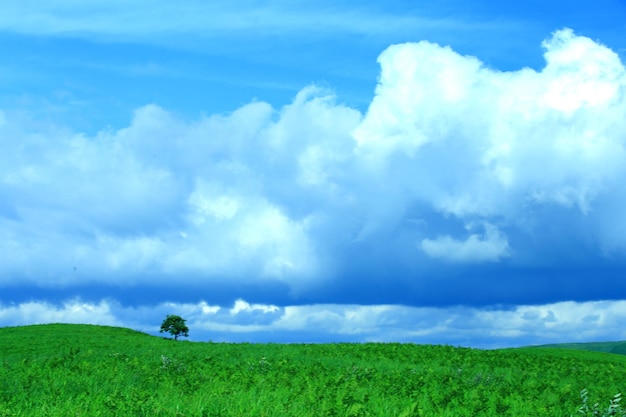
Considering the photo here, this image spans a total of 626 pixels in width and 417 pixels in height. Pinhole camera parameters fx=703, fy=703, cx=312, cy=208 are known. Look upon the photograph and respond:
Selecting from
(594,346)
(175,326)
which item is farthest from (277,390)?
(594,346)

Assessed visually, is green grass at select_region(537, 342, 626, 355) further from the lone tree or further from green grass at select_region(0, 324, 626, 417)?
green grass at select_region(0, 324, 626, 417)

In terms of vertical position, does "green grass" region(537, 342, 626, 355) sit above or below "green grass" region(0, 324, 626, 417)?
above

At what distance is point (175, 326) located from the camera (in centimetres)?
6288

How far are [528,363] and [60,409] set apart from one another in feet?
88.8

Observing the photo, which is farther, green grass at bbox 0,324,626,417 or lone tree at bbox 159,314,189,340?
lone tree at bbox 159,314,189,340

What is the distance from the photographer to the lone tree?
62.9 metres

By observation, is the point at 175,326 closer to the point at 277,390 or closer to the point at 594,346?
the point at 277,390

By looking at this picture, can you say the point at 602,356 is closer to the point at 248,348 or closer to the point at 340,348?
the point at 340,348

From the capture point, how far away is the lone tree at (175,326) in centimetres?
6288

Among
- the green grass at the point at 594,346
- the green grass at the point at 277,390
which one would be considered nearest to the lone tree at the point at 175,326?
the green grass at the point at 277,390

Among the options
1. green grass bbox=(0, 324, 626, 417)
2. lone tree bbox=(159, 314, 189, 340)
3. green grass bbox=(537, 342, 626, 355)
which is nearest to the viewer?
green grass bbox=(0, 324, 626, 417)

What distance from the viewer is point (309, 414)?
536 inches

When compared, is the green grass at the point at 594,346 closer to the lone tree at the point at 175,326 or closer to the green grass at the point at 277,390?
the lone tree at the point at 175,326

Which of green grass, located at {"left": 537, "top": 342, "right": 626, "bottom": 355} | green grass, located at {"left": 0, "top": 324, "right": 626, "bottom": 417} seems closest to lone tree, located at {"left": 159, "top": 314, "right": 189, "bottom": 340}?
green grass, located at {"left": 0, "top": 324, "right": 626, "bottom": 417}
